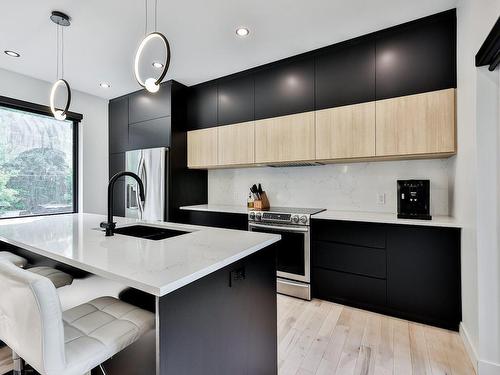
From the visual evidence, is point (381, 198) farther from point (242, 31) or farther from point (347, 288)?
point (242, 31)

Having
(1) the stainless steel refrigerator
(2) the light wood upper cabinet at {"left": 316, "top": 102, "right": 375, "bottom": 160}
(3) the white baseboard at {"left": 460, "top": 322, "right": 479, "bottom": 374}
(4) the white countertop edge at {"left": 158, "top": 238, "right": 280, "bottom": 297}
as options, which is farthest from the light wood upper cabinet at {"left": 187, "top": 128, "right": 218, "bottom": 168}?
(3) the white baseboard at {"left": 460, "top": 322, "right": 479, "bottom": 374}

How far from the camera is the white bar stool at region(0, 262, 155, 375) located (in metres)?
0.85

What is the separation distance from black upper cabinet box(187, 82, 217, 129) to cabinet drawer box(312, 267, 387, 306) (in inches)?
96.7

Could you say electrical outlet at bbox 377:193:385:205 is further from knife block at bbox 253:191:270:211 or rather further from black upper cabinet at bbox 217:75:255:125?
black upper cabinet at bbox 217:75:255:125

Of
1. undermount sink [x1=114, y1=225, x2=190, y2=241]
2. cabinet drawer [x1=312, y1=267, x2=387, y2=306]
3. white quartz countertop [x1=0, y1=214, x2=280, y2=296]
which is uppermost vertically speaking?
white quartz countertop [x1=0, y1=214, x2=280, y2=296]

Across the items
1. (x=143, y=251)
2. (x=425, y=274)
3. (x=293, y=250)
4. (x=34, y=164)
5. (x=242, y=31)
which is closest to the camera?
(x=143, y=251)

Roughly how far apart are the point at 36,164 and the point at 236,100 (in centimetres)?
296

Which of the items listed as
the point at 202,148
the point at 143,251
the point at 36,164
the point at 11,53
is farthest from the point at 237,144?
the point at 36,164

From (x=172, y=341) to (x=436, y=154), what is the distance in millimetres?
2523

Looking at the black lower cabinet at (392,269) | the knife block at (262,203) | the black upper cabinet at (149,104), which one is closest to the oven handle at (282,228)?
the black lower cabinet at (392,269)

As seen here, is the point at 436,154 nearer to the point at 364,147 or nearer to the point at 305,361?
the point at 364,147

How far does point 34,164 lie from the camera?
365 centimetres

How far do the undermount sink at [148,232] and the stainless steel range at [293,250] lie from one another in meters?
1.28

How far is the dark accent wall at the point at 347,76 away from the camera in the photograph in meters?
2.31
